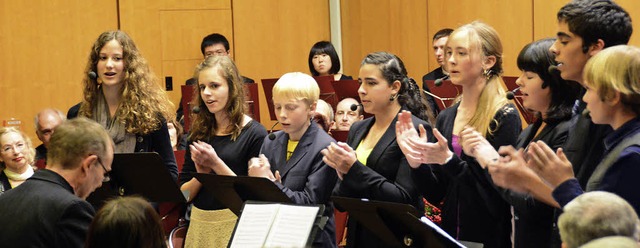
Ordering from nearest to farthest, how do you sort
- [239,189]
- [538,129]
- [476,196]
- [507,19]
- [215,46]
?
[538,129]
[476,196]
[239,189]
[507,19]
[215,46]

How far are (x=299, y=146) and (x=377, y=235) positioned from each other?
64 cm

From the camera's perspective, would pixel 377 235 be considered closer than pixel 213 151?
Yes

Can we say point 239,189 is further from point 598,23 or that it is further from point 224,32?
point 224,32

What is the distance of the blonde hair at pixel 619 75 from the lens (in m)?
2.58

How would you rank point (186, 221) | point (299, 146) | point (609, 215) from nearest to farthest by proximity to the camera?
1. point (609, 215)
2. point (299, 146)
3. point (186, 221)

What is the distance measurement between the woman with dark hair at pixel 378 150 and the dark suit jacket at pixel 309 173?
83mm

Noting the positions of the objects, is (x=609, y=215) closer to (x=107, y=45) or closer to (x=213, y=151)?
(x=213, y=151)

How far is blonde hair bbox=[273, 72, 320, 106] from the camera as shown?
12.6ft

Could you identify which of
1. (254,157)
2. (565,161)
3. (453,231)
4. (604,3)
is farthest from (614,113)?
(254,157)

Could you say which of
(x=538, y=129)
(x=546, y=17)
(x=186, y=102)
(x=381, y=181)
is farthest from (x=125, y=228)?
(x=546, y=17)

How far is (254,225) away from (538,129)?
1.05 m

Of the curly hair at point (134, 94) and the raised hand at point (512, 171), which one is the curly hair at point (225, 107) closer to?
the curly hair at point (134, 94)

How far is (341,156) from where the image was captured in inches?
134

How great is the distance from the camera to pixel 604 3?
298cm
